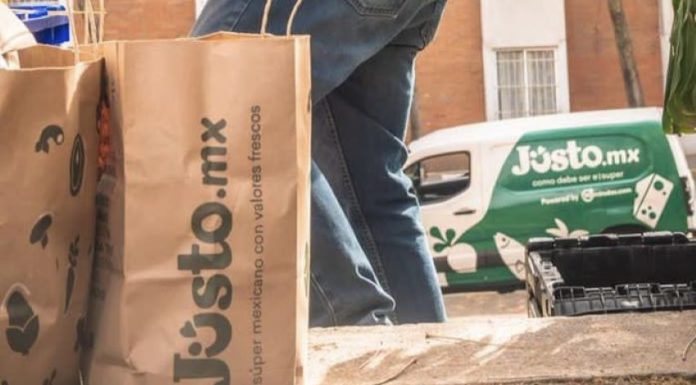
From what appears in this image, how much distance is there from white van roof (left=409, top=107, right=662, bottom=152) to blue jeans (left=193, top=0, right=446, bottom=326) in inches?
381

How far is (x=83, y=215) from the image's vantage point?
165cm

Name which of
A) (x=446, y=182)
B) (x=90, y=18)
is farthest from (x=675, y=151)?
(x=90, y=18)

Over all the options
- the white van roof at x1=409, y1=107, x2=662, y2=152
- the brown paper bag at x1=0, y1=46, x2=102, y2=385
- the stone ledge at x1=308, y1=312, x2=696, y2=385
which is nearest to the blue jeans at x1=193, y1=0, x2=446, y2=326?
the stone ledge at x1=308, y1=312, x2=696, y2=385

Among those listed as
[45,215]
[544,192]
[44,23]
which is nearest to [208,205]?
[45,215]

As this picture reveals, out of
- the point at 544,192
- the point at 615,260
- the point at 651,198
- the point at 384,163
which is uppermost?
the point at 384,163

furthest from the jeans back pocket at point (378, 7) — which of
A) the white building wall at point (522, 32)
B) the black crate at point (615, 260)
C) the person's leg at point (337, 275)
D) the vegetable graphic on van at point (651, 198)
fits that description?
the white building wall at point (522, 32)

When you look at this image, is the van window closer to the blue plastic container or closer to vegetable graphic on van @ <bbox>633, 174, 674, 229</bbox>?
vegetable graphic on van @ <bbox>633, 174, 674, 229</bbox>

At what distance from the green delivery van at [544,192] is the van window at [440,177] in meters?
0.02

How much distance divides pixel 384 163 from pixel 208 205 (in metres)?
1.01

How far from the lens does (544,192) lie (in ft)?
39.5

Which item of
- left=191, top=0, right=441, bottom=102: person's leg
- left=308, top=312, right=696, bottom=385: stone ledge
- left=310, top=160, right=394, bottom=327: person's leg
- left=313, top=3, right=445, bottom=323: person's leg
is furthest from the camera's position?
left=313, top=3, right=445, bottom=323: person's leg

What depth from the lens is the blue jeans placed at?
2182mm

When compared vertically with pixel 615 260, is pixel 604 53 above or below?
below

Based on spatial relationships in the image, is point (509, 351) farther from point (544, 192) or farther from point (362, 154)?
point (544, 192)
